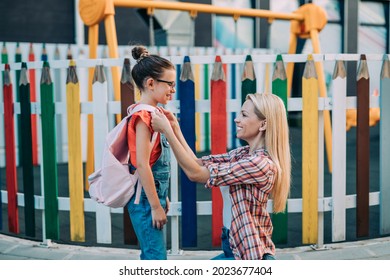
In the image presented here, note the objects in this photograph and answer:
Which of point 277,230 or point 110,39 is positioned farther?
point 110,39

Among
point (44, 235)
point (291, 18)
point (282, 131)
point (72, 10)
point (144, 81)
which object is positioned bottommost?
point (44, 235)

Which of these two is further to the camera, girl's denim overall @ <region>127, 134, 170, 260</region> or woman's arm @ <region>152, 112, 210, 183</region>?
girl's denim overall @ <region>127, 134, 170, 260</region>

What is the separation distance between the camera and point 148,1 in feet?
16.9

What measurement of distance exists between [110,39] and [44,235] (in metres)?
1.91

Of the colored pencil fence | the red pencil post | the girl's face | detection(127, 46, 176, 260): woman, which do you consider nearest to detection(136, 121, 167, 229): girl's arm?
detection(127, 46, 176, 260): woman

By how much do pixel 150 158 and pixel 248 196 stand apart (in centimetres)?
40

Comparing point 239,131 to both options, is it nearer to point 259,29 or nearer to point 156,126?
point 156,126

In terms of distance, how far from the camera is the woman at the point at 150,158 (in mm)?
1925

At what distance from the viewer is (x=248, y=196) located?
74.7 inches

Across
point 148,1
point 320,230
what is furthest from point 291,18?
point 320,230

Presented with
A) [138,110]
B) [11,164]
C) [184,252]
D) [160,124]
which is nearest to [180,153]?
[160,124]

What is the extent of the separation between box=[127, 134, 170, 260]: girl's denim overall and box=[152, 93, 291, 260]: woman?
0.18 meters

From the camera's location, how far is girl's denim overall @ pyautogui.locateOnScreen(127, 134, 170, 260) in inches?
78.3

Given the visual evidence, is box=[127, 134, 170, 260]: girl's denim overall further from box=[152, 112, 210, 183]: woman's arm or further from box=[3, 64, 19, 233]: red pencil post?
box=[3, 64, 19, 233]: red pencil post
